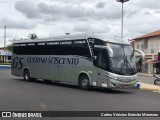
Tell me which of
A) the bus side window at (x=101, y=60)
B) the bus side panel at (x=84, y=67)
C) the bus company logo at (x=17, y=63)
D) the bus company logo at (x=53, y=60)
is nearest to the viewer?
the bus side window at (x=101, y=60)

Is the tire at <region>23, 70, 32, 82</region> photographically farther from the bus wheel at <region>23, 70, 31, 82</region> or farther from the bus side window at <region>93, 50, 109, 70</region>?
the bus side window at <region>93, 50, 109, 70</region>

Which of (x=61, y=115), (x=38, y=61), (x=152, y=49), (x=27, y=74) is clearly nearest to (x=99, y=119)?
(x=61, y=115)

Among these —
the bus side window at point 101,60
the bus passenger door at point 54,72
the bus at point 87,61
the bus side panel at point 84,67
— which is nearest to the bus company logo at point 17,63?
the bus at point 87,61

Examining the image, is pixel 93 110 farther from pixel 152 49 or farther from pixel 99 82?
pixel 152 49

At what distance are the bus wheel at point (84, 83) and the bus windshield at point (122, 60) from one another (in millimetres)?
2081

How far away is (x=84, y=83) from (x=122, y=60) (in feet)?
9.06

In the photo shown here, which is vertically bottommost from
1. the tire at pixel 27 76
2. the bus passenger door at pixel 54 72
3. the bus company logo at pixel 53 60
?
the tire at pixel 27 76

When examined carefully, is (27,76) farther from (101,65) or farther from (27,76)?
(101,65)

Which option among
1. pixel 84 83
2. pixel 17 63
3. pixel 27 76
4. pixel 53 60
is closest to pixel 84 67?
pixel 84 83

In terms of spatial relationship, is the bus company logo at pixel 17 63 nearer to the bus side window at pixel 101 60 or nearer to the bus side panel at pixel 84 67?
the bus side panel at pixel 84 67

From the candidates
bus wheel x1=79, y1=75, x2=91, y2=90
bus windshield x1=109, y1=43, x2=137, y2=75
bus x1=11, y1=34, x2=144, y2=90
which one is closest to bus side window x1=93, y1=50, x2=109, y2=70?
bus x1=11, y1=34, x2=144, y2=90

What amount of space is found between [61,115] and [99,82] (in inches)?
373

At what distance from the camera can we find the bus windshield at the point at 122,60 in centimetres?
1995

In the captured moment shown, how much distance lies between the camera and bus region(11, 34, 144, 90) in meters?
20.0
